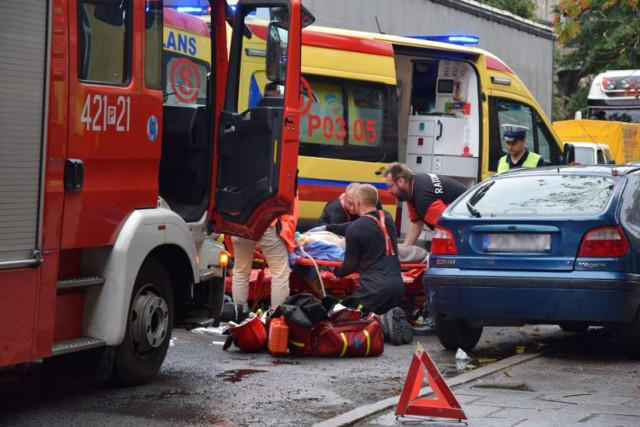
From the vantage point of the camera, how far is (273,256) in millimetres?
10484

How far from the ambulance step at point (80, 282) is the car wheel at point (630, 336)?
4002mm

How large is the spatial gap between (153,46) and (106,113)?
0.72 m

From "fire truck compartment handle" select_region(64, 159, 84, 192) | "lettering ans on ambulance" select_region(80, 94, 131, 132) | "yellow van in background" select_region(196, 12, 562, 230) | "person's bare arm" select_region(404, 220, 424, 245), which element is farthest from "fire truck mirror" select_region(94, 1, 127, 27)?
"yellow van in background" select_region(196, 12, 562, 230)

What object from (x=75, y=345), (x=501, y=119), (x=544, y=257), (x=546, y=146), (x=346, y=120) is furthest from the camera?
(x=546, y=146)

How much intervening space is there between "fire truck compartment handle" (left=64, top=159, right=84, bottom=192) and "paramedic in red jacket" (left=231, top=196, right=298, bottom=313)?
3.74 m

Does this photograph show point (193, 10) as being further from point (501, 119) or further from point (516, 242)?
point (501, 119)

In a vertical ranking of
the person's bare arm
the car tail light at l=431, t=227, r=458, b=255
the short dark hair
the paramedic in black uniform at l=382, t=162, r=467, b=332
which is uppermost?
the short dark hair

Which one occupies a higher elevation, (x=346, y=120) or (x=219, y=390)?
(x=346, y=120)

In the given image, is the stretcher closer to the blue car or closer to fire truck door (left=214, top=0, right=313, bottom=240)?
A: the blue car

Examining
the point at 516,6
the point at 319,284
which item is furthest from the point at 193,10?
the point at 516,6

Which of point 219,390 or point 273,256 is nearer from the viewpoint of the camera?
point 219,390

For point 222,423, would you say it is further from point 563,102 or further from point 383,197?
point 563,102

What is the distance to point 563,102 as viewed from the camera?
4500 centimetres

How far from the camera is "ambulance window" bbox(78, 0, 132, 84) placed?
6.83 m
